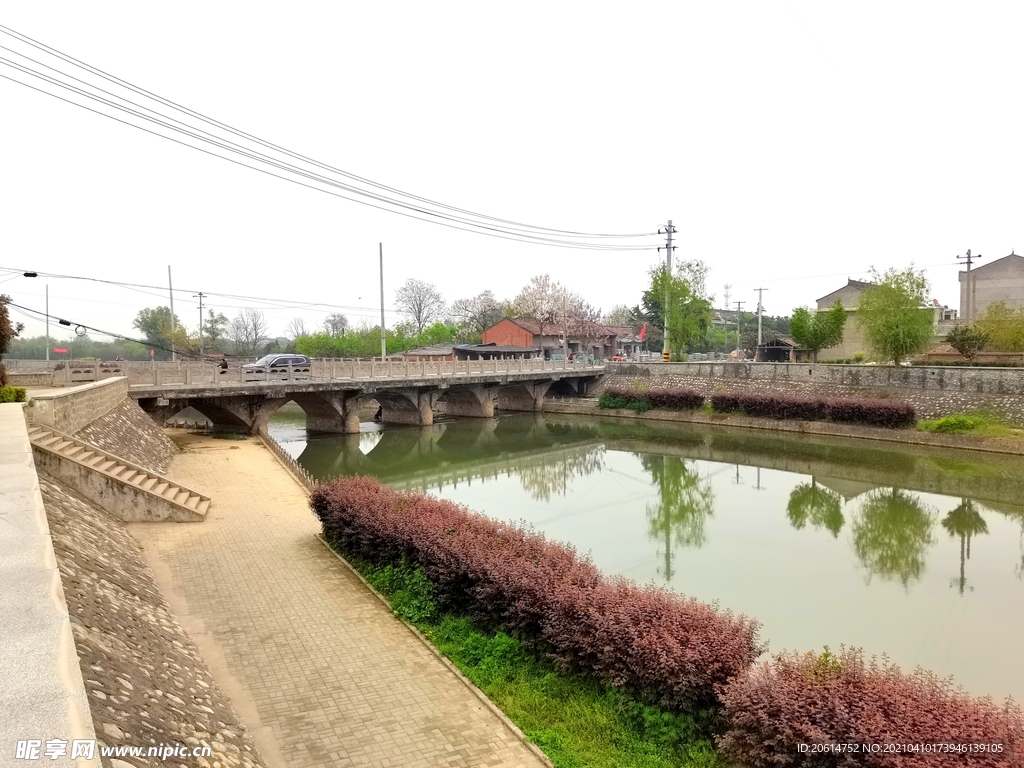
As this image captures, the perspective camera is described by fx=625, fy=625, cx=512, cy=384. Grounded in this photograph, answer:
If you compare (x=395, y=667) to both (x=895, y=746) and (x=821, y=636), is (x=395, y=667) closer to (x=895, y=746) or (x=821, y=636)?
(x=895, y=746)

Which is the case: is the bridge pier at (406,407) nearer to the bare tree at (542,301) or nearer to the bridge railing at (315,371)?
the bridge railing at (315,371)

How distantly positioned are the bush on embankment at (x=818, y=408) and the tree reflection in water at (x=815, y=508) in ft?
35.7

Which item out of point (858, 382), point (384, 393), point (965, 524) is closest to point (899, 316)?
point (858, 382)

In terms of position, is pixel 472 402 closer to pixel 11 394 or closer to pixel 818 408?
pixel 818 408

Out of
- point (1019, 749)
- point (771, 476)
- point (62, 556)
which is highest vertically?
point (62, 556)

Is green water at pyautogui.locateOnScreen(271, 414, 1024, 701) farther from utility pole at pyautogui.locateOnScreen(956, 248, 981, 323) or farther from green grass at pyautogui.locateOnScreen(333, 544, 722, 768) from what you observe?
utility pole at pyautogui.locateOnScreen(956, 248, 981, 323)

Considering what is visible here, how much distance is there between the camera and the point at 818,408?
32031 millimetres

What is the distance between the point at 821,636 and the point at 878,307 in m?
32.0

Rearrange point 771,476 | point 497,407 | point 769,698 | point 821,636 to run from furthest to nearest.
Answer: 1. point 497,407
2. point 771,476
3. point 821,636
4. point 769,698

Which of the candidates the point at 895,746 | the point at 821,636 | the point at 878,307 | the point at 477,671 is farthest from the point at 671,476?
the point at 878,307

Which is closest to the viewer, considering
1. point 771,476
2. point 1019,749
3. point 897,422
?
point 1019,749

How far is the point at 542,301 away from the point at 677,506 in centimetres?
5393

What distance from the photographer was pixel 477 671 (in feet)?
23.0

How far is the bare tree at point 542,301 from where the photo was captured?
6944cm
